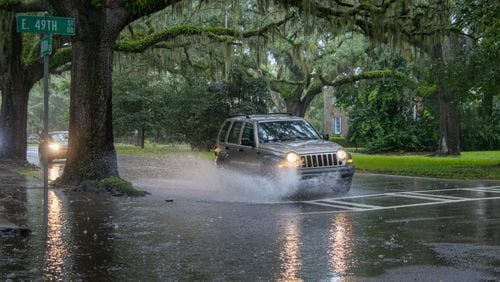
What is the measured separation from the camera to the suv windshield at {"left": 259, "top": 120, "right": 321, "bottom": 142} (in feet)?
48.9

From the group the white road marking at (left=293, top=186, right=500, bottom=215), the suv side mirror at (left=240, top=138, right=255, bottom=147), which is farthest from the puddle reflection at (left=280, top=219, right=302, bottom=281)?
the suv side mirror at (left=240, top=138, right=255, bottom=147)

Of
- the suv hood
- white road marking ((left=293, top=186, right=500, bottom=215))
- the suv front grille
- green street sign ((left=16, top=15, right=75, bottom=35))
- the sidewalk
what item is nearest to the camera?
the sidewalk

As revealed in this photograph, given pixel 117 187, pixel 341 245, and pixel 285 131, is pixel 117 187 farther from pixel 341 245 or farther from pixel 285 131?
pixel 341 245

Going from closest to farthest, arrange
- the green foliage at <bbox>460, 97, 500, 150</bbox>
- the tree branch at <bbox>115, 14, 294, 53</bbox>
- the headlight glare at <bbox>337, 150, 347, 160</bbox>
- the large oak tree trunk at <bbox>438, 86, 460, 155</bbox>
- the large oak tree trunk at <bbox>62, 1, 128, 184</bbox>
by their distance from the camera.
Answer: the headlight glare at <bbox>337, 150, 347, 160</bbox>
the large oak tree trunk at <bbox>62, 1, 128, 184</bbox>
the tree branch at <bbox>115, 14, 294, 53</bbox>
the large oak tree trunk at <bbox>438, 86, 460, 155</bbox>
the green foliage at <bbox>460, 97, 500, 150</bbox>

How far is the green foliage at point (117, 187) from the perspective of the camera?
46.0 feet

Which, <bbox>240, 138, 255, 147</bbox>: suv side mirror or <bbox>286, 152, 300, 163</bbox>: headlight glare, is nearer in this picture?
<bbox>286, 152, 300, 163</bbox>: headlight glare

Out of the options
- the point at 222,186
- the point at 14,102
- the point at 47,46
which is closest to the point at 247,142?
the point at 222,186

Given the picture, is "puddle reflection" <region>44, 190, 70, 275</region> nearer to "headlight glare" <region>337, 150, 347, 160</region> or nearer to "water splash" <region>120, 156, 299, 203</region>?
"water splash" <region>120, 156, 299, 203</region>

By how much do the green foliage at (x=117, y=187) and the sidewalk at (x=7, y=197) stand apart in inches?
82.2

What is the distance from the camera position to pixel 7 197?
43.7 feet

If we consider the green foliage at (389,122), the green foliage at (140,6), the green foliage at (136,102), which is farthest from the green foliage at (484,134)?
the green foliage at (140,6)

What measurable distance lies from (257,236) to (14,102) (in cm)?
1905

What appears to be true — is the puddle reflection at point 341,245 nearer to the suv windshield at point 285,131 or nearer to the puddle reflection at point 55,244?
the puddle reflection at point 55,244

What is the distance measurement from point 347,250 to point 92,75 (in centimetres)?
902
